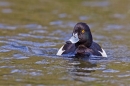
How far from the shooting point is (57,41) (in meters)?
16.5

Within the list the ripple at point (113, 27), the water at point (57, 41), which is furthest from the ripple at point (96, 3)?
the ripple at point (113, 27)

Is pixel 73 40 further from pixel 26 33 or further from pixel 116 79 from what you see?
pixel 26 33

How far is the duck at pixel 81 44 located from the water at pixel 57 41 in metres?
0.42

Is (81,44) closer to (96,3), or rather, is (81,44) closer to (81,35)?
(81,35)

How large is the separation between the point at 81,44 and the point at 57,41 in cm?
266

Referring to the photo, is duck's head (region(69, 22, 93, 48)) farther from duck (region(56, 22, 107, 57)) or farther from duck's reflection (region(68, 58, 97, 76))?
duck's reflection (region(68, 58, 97, 76))

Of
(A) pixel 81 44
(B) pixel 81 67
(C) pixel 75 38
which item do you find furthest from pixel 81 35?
(B) pixel 81 67

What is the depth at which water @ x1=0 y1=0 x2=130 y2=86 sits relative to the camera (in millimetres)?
10891

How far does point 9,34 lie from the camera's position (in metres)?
17.0

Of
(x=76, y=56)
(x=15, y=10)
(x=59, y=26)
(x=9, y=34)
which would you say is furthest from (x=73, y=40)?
(x=15, y=10)

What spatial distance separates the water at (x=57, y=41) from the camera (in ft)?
35.7

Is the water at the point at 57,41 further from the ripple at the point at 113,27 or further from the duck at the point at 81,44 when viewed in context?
the duck at the point at 81,44

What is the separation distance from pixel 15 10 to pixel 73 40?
825cm

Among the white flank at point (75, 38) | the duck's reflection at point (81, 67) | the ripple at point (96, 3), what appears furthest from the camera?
the ripple at point (96, 3)
